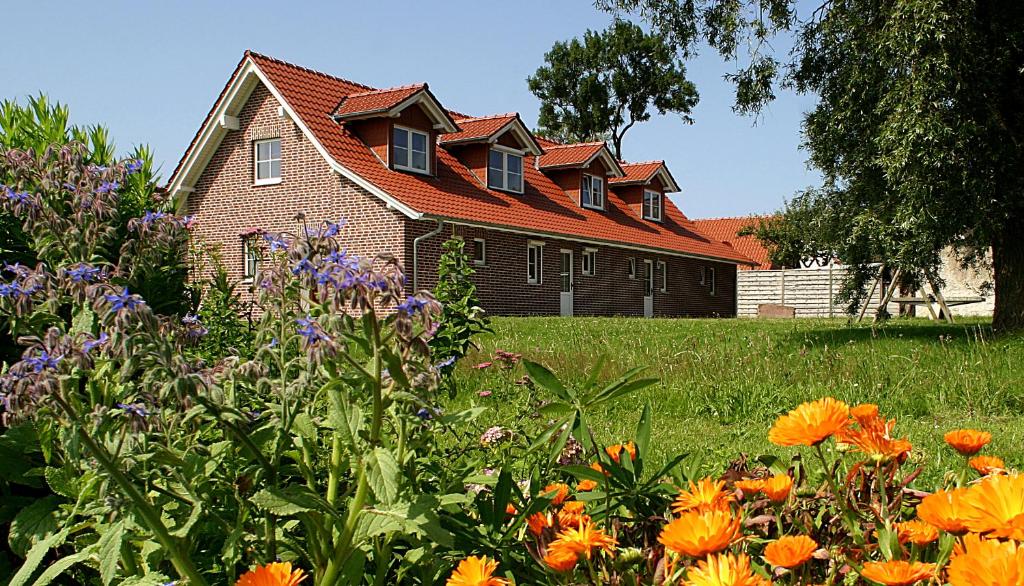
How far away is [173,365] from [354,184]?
726 inches

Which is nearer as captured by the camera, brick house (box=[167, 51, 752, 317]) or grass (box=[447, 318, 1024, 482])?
grass (box=[447, 318, 1024, 482])

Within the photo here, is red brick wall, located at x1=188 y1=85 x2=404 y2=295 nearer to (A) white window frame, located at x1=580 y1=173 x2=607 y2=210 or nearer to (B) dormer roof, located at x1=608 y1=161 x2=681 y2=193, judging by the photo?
(A) white window frame, located at x1=580 y1=173 x2=607 y2=210

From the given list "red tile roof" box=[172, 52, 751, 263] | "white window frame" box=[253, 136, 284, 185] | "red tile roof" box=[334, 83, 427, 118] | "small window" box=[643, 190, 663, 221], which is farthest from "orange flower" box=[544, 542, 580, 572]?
"small window" box=[643, 190, 663, 221]

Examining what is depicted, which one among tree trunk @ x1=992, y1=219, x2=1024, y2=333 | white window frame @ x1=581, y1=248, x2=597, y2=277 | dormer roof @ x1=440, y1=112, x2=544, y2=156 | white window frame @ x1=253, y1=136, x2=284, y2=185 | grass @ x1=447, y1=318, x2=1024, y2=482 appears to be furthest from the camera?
white window frame @ x1=581, y1=248, x2=597, y2=277

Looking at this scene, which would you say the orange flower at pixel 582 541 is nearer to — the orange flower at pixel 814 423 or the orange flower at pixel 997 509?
the orange flower at pixel 814 423

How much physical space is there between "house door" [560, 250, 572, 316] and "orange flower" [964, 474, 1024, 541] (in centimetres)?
2289

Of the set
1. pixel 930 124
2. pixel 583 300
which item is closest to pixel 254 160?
pixel 583 300

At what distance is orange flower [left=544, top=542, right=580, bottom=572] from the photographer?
1.14 m

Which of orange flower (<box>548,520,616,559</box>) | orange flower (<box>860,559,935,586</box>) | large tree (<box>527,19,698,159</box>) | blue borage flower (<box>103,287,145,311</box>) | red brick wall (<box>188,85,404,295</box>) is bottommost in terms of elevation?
orange flower (<box>548,520,616,559</box>)

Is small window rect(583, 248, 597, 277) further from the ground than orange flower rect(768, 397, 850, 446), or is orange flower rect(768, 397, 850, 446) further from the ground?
small window rect(583, 248, 597, 277)

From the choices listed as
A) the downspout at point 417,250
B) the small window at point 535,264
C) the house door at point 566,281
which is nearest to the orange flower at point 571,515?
the downspout at point 417,250

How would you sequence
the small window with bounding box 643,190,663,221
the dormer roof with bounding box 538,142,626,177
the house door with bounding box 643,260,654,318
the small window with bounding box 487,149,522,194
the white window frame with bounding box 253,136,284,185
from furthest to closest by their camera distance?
the small window with bounding box 643,190,663,221
the house door with bounding box 643,260,654,318
the dormer roof with bounding box 538,142,626,177
the small window with bounding box 487,149,522,194
the white window frame with bounding box 253,136,284,185

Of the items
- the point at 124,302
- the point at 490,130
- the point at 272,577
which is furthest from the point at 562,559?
the point at 490,130

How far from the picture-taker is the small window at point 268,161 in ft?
67.7
